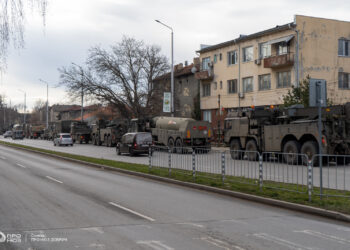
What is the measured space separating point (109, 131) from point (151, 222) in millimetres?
38545

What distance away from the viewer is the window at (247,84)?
42.7 metres

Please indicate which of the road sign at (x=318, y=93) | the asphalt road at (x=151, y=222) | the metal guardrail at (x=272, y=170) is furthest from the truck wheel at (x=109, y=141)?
Result: the road sign at (x=318, y=93)

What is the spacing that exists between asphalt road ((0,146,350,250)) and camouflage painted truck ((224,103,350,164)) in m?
9.10

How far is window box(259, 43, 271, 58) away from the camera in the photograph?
4031cm

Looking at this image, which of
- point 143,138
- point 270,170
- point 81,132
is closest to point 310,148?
point 270,170

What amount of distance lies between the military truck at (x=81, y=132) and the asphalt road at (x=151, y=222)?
1709 inches

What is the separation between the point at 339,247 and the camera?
6359mm

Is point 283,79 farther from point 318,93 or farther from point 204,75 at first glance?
point 318,93

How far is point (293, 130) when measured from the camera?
69.7ft

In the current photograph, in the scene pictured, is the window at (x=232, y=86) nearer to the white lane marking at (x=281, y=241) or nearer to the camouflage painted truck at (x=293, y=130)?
the camouflage painted truck at (x=293, y=130)

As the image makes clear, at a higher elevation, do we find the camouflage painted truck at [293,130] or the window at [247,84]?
the window at [247,84]

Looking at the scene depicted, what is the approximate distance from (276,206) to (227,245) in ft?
13.1

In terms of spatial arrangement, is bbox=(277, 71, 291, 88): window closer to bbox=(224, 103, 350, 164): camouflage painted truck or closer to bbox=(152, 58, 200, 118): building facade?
bbox=(152, 58, 200, 118): building facade

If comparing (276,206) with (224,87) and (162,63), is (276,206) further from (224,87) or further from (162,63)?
(162,63)
